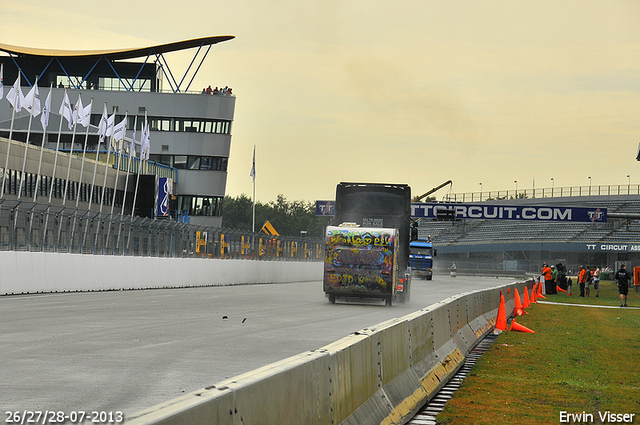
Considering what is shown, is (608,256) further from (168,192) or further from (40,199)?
(40,199)

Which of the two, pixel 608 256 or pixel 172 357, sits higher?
pixel 608 256

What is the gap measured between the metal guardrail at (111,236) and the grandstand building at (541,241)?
55763mm

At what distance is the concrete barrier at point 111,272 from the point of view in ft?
82.1

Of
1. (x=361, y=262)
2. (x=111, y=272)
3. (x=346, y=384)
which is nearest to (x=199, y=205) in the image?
(x=111, y=272)

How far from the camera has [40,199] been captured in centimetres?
6512

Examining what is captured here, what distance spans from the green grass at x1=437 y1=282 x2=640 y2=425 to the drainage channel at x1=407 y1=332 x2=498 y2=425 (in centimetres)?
11

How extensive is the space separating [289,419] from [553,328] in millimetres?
18762

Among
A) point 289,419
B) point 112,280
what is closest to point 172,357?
point 289,419

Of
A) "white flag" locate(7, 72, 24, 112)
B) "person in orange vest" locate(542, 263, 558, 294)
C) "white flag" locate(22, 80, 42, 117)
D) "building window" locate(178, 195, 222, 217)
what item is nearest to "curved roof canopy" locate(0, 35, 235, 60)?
"building window" locate(178, 195, 222, 217)

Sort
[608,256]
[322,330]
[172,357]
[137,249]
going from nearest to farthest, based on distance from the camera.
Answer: [172,357], [322,330], [137,249], [608,256]

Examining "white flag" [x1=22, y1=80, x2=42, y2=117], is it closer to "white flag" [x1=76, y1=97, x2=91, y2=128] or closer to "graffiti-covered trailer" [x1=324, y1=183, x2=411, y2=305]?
"white flag" [x1=76, y1=97, x2=91, y2=128]

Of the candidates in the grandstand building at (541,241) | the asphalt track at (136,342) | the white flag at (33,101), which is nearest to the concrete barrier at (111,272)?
the asphalt track at (136,342)

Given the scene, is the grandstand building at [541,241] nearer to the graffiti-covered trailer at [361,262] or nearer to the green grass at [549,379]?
the graffiti-covered trailer at [361,262]

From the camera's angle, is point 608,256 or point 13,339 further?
point 608,256
